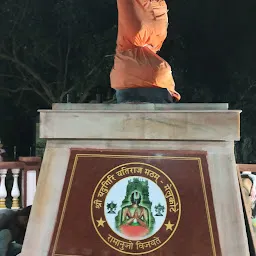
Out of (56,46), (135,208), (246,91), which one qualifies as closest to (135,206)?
(135,208)

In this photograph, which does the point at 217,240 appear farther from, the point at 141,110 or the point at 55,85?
the point at 55,85

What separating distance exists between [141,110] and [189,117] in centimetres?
36

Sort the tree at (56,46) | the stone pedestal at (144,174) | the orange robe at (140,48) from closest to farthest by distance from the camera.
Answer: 1. the stone pedestal at (144,174)
2. the orange robe at (140,48)
3. the tree at (56,46)

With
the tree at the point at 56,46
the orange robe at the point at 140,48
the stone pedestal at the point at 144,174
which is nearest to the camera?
the stone pedestal at the point at 144,174

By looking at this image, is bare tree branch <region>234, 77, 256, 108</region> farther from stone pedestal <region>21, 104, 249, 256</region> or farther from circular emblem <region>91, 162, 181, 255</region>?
circular emblem <region>91, 162, 181, 255</region>

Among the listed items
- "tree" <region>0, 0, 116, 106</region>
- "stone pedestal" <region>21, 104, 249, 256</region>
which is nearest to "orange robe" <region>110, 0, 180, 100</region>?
"stone pedestal" <region>21, 104, 249, 256</region>

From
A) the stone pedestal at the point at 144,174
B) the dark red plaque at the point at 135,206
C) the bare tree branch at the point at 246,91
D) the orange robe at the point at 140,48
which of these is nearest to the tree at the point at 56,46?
the bare tree branch at the point at 246,91

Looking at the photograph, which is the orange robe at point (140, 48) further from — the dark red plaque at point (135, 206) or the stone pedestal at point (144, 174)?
the dark red plaque at point (135, 206)

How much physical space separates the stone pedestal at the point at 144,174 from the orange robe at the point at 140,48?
0.38 metres

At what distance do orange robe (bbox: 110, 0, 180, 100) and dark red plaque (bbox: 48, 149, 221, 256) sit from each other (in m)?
0.71

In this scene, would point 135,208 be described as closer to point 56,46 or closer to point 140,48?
point 140,48

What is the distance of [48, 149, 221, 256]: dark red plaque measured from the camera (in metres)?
3.41

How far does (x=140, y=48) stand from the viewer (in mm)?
4035

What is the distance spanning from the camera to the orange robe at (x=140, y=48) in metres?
3.94
